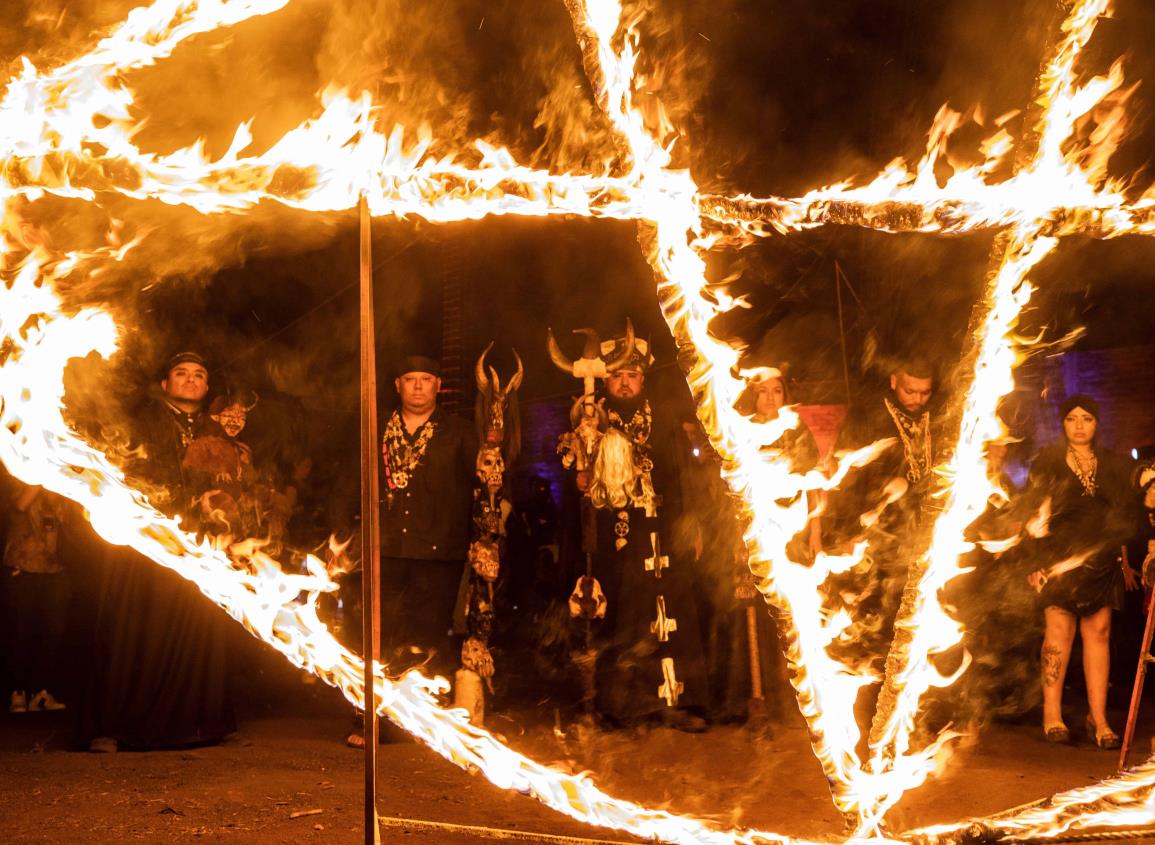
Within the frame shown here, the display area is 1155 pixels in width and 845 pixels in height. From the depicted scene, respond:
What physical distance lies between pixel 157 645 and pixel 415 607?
143cm

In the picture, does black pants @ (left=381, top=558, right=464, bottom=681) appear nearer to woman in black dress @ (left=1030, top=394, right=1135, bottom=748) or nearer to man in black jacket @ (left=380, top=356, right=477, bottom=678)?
man in black jacket @ (left=380, top=356, right=477, bottom=678)

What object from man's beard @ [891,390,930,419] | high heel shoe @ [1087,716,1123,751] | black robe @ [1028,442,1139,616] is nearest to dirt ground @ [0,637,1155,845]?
high heel shoe @ [1087,716,1123,751]

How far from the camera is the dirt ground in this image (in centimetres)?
402

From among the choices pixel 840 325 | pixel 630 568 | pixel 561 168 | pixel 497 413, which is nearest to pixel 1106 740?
pixel 630 568

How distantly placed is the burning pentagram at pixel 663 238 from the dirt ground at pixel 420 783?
0.71 m

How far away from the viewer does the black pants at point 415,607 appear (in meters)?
Answer: 5.76

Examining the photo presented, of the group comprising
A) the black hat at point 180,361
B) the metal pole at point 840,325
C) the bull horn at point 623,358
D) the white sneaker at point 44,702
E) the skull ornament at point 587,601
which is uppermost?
the metal pole at point 840,325

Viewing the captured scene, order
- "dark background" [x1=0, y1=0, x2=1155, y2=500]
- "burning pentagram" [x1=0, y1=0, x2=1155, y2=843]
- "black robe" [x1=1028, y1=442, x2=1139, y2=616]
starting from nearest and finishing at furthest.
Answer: "burning pentagram" [x1=0, y1=0, x2=1155, y2=843] → "black robe" [x1=1028, y1=442, x2=1139, y2=616] → "dark background" [x1=0, y1=0, x2=1155, y2=500]

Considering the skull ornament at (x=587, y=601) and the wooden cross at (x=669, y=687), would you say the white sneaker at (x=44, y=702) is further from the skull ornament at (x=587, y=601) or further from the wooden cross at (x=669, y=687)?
the wooden cross at (x=669, y=687)

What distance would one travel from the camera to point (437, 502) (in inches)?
232

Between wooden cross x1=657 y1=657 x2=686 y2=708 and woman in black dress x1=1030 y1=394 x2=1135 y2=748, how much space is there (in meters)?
2.09

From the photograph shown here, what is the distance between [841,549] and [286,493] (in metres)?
4.07

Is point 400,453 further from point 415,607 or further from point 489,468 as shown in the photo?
point 415,607

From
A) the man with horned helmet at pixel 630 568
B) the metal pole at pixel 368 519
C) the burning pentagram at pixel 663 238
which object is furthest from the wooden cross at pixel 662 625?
the metal pole at pixel 368 519
